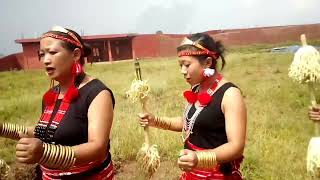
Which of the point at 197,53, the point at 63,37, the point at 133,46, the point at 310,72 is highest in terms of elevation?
the point at 133,46

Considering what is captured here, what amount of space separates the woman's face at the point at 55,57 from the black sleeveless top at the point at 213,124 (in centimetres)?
99

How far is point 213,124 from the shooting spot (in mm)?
2746

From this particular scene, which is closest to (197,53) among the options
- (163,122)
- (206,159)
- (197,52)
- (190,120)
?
(197,52)

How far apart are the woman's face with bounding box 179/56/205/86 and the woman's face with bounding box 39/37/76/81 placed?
0.80 meters

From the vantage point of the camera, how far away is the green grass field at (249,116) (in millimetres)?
6043

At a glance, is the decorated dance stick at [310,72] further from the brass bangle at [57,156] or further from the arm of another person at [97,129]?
the brass bangle at [57,156]

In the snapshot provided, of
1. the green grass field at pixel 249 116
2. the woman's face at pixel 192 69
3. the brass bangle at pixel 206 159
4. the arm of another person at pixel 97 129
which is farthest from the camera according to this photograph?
the green grass field at pixel 249 116

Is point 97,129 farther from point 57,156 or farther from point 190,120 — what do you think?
point 190,120

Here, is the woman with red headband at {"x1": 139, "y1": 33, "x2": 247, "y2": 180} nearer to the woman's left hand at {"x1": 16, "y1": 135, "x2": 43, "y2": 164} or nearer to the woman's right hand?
the woman's right hand

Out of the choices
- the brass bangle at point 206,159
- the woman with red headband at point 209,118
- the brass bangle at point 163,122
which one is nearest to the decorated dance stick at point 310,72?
the woman with red headband at point 209,118

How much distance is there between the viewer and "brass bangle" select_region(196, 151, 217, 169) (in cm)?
248

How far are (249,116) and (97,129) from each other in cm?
730

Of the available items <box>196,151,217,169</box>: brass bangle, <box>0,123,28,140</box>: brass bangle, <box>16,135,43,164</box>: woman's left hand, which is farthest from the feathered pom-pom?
<box>0,123,28,140</box>: brass bangle

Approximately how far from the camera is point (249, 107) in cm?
1034
